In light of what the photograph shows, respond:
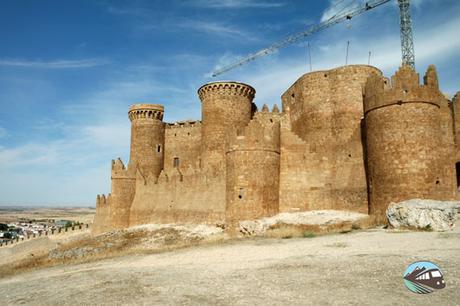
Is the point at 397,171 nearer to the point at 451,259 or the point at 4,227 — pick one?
the point at 451,259

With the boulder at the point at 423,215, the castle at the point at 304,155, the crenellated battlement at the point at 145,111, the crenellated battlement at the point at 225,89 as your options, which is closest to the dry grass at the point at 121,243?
the castle at the point at 304,155

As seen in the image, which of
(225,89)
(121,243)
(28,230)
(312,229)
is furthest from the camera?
(28,230)

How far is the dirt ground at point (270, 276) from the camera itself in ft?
21.7

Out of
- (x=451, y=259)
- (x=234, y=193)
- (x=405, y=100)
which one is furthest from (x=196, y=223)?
(x=451, y=259)

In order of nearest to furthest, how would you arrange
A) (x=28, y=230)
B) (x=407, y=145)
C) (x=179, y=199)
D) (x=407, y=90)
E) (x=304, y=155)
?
(x=407, y=145) < (x=407, y=90) < (x=304, y=155) < (x=179, y=199) < (x=28, y=230)

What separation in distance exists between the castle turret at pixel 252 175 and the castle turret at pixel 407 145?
16.8 ft

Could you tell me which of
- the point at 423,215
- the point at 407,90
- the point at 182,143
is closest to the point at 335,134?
the point at 407,90

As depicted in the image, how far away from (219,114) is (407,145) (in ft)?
46.3

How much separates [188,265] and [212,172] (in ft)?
44.1

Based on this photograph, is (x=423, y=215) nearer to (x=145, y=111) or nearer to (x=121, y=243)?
(x=121, y=243)

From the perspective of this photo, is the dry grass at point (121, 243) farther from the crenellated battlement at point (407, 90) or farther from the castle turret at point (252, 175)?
the crenellated battlement at point (407, 90)

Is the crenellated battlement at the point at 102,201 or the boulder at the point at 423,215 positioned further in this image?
the crenellated battlement at the point at 102,201

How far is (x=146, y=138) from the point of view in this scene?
3103 centimetres

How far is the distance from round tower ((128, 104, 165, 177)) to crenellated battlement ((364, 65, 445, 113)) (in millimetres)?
19065
